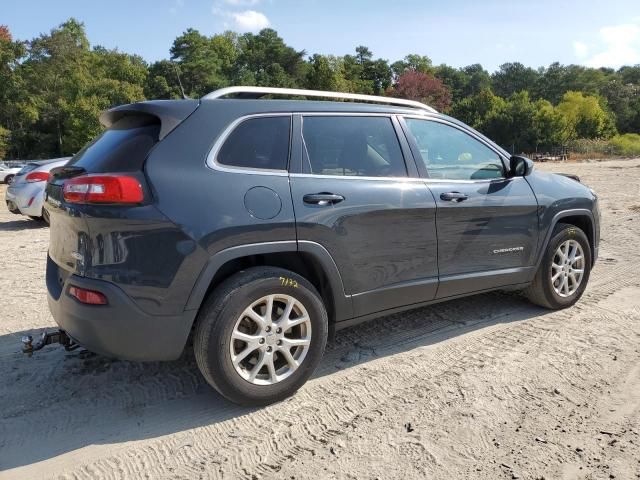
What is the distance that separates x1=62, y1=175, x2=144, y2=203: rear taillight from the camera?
9.27 feet

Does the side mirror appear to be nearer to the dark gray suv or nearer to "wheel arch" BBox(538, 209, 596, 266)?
the dark gray suv

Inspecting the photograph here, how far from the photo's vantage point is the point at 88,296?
2.88 m

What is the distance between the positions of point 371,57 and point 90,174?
4322 inches

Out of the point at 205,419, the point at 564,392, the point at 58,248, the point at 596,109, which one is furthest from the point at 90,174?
the point at 596,109

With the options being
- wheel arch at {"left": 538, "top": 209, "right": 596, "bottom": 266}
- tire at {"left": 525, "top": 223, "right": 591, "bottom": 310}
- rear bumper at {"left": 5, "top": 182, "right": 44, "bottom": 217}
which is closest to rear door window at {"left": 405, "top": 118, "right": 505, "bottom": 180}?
wheel arch at {"left": 538, "top": 209, "right": 596, "bottom": 266}

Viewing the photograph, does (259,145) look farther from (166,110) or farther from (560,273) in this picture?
(560,273)

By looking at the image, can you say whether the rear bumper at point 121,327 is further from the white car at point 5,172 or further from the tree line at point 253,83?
the white car at point 5,172

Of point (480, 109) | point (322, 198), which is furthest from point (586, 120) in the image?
point (322, 198)

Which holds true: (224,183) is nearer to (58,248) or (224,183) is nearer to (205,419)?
(58,248)

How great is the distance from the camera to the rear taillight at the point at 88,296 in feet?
9.31

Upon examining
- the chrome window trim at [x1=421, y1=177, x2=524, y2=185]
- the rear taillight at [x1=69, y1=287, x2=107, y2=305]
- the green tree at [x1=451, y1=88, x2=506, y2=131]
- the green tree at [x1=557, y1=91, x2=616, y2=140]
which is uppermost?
the green tree at [x1=451, y1=88, x2=506, y2=131]

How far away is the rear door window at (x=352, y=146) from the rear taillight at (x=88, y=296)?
1.43 meters

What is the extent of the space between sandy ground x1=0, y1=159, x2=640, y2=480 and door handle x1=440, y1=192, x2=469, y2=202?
1.09 metres

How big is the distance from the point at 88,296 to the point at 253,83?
7475cm
